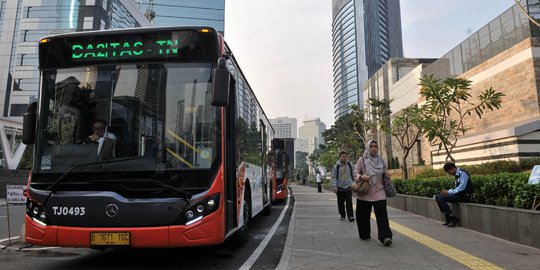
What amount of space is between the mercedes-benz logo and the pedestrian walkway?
2.20m

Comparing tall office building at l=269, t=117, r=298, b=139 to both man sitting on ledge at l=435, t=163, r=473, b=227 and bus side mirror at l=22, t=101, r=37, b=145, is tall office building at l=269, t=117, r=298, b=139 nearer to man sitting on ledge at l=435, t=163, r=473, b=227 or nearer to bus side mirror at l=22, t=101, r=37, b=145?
man sitting on ledge at l=435, t=163, r=473, b=227

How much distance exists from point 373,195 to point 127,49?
4.58 m

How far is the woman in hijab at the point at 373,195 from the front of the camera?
704 centimetres

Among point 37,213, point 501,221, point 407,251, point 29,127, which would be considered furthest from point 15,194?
point 501,221

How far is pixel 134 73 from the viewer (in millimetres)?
5586

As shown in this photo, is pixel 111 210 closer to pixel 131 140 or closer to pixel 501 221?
pixel 131 140

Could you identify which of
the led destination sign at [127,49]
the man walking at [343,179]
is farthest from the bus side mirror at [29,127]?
the man walking at [343,179]

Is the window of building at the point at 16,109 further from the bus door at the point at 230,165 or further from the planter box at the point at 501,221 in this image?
the bus door at the point at 230,165

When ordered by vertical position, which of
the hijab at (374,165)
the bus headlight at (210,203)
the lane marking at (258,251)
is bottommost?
the lane marking at (258,251)

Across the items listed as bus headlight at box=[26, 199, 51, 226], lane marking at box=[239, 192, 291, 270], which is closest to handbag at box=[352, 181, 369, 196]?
lane marking at box=[239, 192, 291, 270]

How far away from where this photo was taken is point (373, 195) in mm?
7195

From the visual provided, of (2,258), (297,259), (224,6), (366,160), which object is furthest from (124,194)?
(224,6)

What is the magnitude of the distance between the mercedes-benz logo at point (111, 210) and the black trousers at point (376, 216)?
424 centimetres

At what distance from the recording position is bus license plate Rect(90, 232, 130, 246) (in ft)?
16.5
